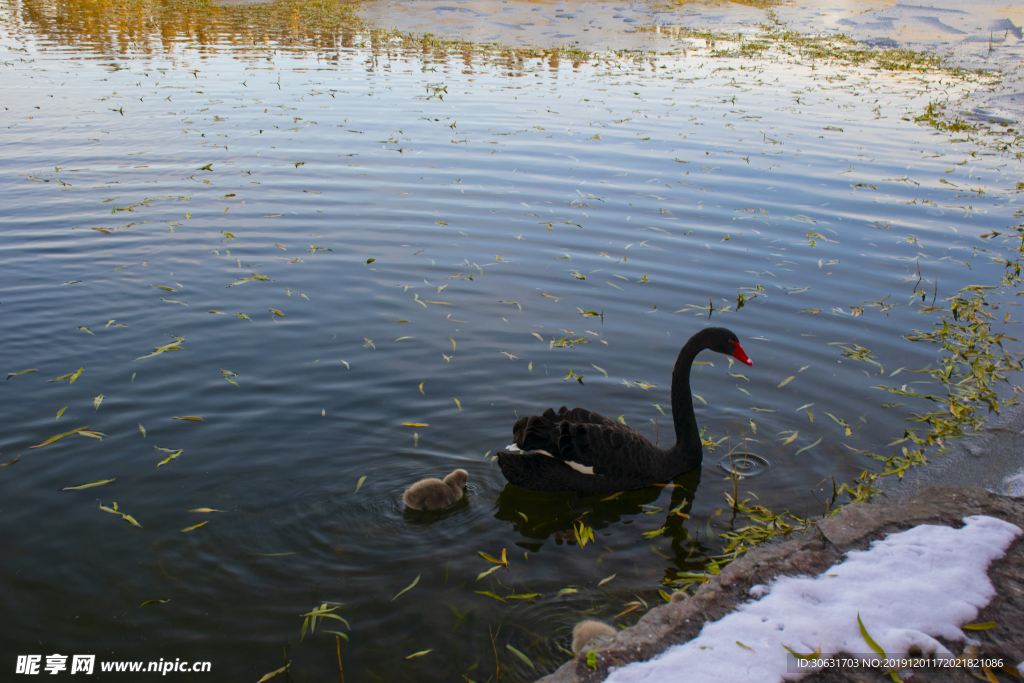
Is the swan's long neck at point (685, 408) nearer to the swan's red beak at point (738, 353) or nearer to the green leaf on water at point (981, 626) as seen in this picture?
the swan's red beak at point (738, 353)

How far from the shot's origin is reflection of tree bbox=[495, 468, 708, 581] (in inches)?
186

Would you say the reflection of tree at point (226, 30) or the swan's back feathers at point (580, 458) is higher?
the reflection of tree at point (226, 30)

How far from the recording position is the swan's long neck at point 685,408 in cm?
539

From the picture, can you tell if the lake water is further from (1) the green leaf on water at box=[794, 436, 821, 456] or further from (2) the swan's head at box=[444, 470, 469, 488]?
(2) the swan's head at box=[444, 470, 469, 488]

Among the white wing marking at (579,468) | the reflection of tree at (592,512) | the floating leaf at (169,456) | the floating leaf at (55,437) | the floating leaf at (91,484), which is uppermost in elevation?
the white wing marking at (579,468)

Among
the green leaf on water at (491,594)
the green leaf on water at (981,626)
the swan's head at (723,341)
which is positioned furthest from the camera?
the swan's head at (723,341)

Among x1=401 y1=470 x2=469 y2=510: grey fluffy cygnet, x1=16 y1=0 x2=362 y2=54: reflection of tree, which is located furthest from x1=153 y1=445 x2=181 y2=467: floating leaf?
x1=16 y1=0 x2=362 y2=54: reflection of tree

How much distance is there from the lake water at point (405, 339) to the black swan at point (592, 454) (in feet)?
0.63

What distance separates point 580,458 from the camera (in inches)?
199

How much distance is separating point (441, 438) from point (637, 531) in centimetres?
183

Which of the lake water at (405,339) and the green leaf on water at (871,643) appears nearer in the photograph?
the green leaf on water at (871,643)

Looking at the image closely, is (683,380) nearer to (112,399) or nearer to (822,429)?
(822,429)

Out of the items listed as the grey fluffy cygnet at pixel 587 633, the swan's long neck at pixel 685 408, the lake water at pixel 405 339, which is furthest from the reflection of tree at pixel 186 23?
the grey fluffy cygnet at pixel 587 633

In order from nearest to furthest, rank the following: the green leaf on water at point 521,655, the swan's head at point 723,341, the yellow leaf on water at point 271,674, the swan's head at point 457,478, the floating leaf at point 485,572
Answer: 1. the yellow leaf on water at point 271,674
2. the green leaf on water at point 521,655
3. the floating leaf at point 485,572
4. the swan's head at point 457,478
5. the swan's head at point 723,341
